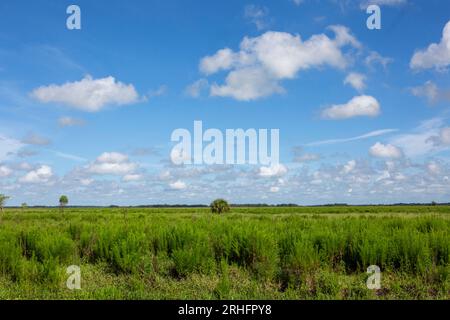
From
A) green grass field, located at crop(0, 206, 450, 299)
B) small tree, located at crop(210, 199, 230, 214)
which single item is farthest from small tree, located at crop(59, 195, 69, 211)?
green grass field, located at crop(0, 206, 450, 299)

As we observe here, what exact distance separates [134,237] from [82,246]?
1.94 metres

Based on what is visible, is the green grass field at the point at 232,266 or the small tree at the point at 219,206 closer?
the green grass field at the point at 232,266

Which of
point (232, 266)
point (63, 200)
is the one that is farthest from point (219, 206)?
point (232, 266)

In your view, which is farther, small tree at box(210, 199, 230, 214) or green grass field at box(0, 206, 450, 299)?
small tree at box(210, 199, 230, 214)

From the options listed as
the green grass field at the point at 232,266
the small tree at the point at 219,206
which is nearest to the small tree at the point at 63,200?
the small tree at the point at 219,206

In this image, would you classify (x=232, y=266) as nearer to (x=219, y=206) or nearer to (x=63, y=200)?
(x=219, y=206)

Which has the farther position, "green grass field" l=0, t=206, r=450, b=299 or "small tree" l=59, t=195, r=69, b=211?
"small tree" l=59, t=195, r=69, b=211

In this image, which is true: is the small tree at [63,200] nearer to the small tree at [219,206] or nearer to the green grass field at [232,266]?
the small tree at [219,206]

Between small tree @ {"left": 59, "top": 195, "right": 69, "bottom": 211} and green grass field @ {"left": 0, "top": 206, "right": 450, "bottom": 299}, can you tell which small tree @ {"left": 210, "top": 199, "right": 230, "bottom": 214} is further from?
green grass field @ {"left": 0, "top": 206, "right": 450, "bottom": 299}
